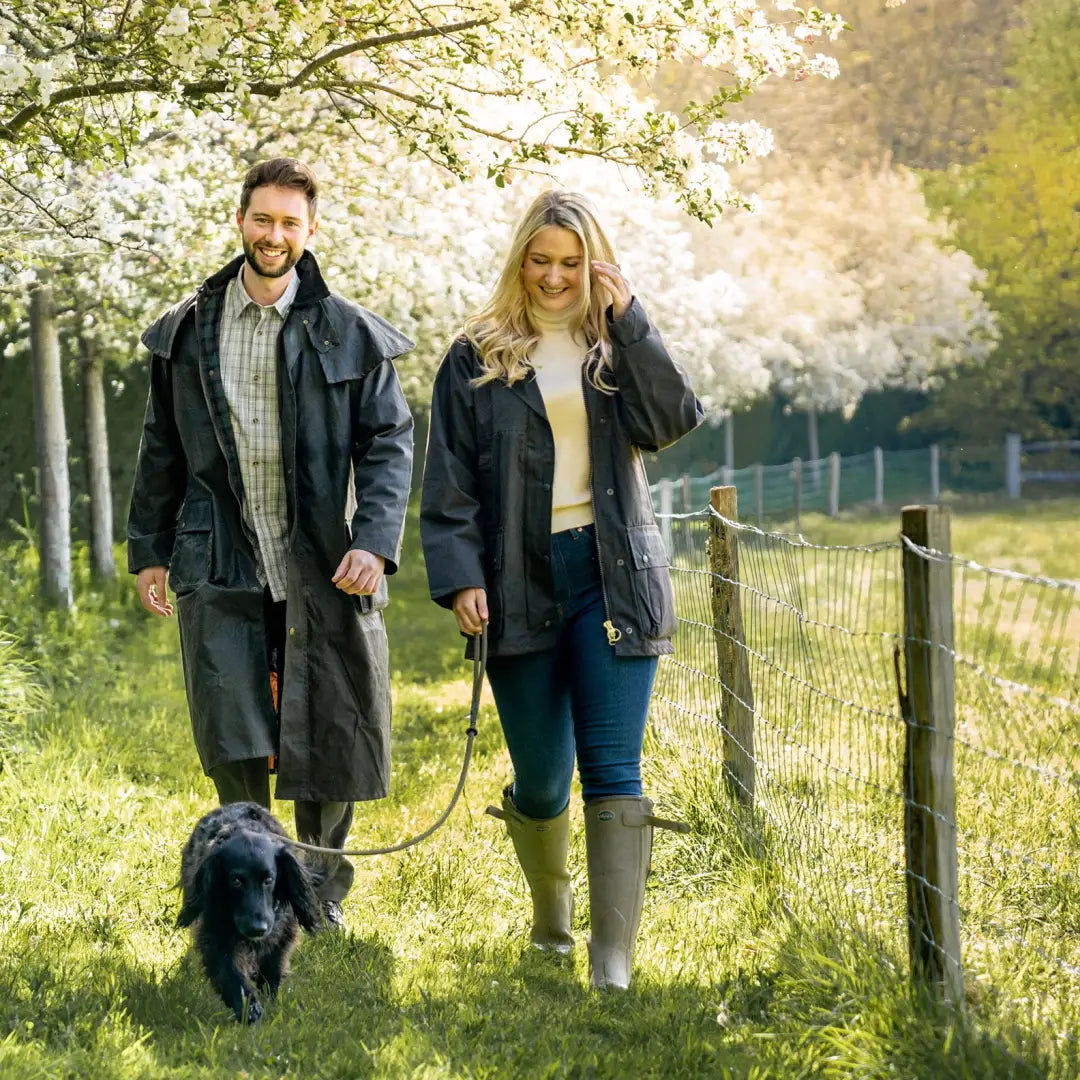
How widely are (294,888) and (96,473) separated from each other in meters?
9.35

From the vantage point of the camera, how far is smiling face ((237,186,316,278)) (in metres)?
4.38

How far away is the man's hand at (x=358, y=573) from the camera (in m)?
4.36

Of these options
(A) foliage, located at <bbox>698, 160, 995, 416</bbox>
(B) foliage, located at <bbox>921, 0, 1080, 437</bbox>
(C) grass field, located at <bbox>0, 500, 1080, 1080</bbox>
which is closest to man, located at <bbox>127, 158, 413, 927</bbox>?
(C) grass field, located at <bbox>0, 500, 1080, 1080</bbox>

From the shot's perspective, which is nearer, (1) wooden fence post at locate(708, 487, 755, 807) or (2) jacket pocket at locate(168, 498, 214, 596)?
(2) jacket pocket at locate(168, 498, 214, 596)

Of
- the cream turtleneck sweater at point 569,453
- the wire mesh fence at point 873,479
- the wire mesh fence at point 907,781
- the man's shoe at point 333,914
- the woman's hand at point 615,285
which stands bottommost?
the wire mesh fence at point 873,479

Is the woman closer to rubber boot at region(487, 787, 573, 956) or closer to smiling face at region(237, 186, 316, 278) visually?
rubber boot at region(487, 787, 573, 956)

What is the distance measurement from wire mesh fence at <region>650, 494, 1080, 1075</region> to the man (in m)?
1.29

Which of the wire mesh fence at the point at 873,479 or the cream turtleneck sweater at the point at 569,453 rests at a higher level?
the cream turtleneck sweater at the point at 569,453

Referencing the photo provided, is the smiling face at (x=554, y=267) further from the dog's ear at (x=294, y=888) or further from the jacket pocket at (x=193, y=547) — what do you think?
the dog's ear at (x=294, y=888)

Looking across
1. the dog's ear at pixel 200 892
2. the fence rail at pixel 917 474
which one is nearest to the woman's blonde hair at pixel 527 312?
the dog's ear at pixel 200 892

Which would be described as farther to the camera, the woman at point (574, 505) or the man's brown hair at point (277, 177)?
the man's brown hair at point (277, 177)

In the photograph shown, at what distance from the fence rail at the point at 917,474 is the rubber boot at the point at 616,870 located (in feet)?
85.6

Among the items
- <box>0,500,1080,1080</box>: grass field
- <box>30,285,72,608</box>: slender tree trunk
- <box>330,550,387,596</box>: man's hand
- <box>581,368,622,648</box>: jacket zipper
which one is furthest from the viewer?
<box>30,285,72,608</box>: slender tree trunk

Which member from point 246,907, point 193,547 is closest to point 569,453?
point 193,547
